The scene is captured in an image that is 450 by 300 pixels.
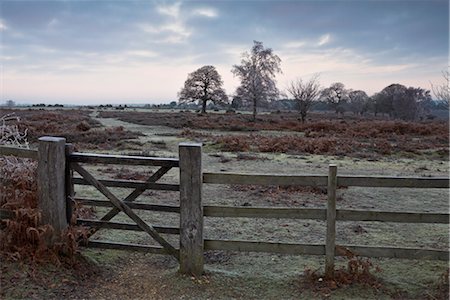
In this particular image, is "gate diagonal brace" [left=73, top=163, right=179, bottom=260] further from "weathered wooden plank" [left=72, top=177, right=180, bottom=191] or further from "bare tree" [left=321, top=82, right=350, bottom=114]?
"bare tree" [left=321, top=82, right=350, bottom=114]

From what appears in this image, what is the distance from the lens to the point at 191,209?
5020mm

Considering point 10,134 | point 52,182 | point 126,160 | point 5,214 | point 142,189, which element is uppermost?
point 10,134

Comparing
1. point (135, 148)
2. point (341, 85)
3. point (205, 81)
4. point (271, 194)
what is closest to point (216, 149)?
point (135, 148)

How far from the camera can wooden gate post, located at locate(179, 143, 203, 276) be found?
493 cm

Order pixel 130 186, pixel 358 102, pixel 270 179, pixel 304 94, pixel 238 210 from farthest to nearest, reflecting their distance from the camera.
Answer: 1. pixel 358 102
2. pixel 304 94
3. pixel 130 186
4. pixel 238 210
5. pixel 270 179

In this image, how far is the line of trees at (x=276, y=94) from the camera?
153ft

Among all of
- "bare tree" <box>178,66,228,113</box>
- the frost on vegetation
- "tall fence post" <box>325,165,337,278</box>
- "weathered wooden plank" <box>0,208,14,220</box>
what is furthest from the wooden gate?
"bare tree" <box>178,66,228,113</box>

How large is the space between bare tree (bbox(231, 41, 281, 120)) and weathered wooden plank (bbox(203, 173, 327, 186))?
1839 inches

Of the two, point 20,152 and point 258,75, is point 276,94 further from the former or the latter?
point 20,152

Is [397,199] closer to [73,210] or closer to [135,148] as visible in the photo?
[73,210]

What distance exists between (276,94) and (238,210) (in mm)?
49796

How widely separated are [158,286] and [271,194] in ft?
18.9

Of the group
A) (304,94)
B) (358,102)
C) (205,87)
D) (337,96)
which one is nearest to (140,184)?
(304,94)

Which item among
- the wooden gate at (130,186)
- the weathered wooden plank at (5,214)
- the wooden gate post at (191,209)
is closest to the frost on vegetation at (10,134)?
the weathered wooden plank at (5,214)
